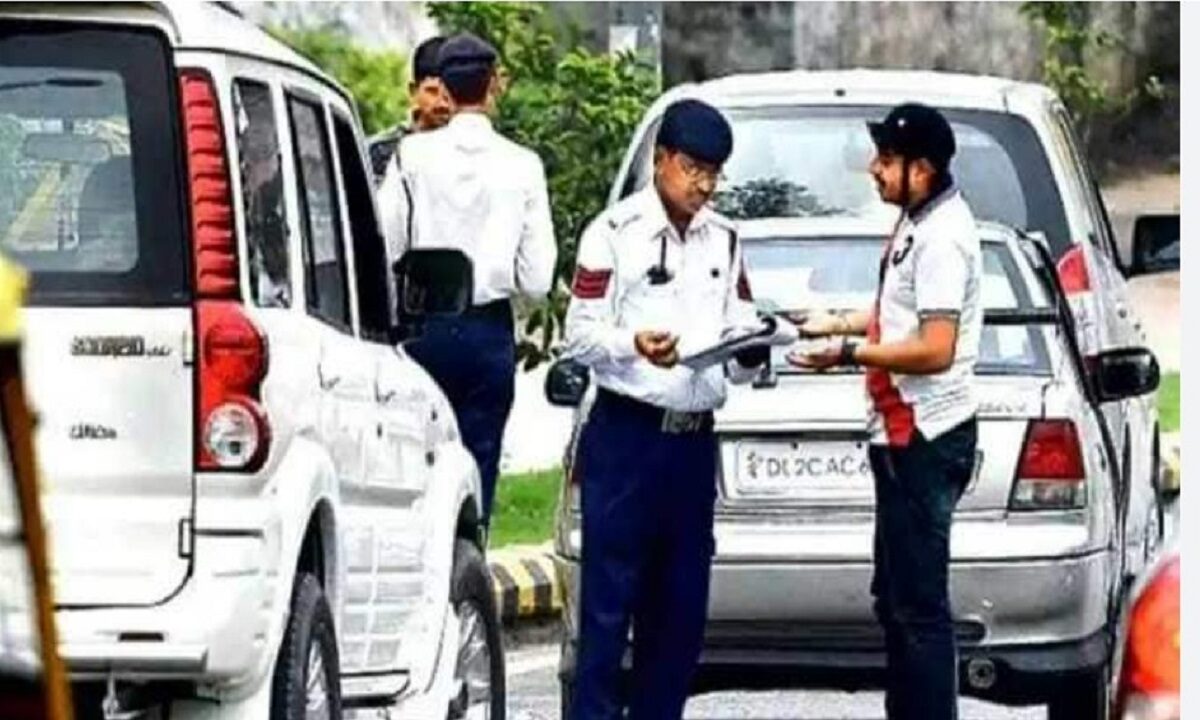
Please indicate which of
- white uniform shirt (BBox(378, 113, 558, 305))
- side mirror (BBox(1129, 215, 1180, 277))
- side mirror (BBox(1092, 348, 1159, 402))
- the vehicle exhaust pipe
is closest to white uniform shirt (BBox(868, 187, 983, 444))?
the vehicle exhaust pipe

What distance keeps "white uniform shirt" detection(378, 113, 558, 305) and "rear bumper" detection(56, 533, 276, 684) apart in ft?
13.8

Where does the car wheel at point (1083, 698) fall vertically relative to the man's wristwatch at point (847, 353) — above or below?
below

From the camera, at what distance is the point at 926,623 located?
9250 mm

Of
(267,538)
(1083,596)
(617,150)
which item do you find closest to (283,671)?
(267,538)

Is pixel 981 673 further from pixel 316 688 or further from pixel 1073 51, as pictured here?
pixel 1073 51

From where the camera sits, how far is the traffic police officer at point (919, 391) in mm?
9164

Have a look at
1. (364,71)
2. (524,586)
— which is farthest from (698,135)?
(364,71)

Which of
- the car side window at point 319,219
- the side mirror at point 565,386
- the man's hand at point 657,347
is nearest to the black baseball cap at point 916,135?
the man's hand at point 657,347

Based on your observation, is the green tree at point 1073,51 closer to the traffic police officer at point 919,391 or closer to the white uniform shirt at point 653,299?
the traffic police officer at point 919,391

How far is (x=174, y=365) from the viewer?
23.5 feet

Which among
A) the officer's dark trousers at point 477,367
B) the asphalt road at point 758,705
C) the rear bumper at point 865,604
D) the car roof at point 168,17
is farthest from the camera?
the asphalt road at point 758,705

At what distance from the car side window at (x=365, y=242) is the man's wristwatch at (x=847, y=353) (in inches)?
45.0

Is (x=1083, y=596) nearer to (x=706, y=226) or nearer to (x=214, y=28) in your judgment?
(x=706, y=226)

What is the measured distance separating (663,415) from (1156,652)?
3686 millimetres
